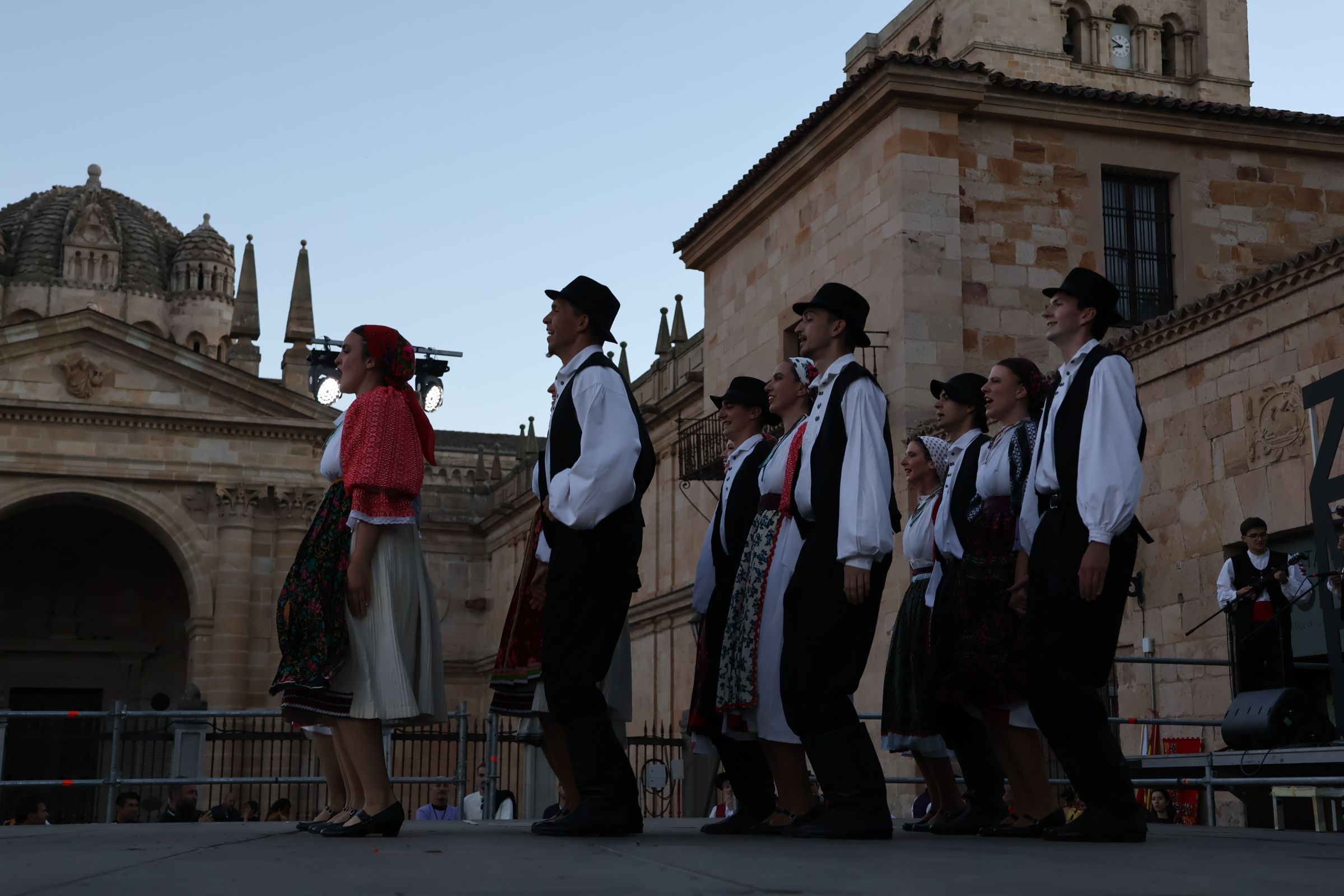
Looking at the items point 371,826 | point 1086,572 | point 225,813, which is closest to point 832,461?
point 1086,572

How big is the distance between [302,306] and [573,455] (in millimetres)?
30268

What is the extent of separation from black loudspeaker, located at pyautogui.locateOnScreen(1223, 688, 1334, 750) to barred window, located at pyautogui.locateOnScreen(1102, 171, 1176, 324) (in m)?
10.6

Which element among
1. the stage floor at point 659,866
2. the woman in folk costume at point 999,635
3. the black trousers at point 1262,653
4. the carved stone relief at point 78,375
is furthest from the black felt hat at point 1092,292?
the carved stone relief at point 78,375

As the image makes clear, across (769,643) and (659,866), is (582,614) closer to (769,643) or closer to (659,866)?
(769,643)

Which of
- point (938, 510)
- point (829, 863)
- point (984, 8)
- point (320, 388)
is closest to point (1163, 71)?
point (984, 8)

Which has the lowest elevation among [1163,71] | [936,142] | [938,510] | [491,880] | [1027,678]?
[491,880]

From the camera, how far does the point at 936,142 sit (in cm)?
1764

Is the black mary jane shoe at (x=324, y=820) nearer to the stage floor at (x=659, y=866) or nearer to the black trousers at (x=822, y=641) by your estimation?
the stage floor at (x=659, y=866)

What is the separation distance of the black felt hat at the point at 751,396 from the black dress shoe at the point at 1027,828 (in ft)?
6.08

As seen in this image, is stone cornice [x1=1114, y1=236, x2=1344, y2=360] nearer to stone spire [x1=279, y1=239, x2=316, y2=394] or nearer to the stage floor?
the stage floor

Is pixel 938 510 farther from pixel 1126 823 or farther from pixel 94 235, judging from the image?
pixel 94 235

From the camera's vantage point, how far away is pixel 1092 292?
548 cm

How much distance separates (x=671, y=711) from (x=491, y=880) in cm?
2225

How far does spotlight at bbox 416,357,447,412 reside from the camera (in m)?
20.7
